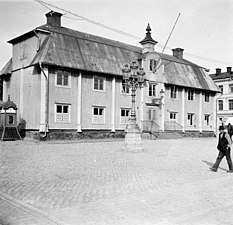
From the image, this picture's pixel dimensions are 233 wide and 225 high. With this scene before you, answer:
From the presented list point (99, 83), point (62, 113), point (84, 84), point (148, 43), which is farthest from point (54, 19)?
point (148, 43)

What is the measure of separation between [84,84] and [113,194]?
64.6 ft

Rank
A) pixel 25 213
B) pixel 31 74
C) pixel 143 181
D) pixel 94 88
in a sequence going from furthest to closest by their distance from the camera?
pixel 94 88 < pixel 31 74 < pixel 143 181 < pixel 25 213

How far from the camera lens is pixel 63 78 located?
24844 millimetres

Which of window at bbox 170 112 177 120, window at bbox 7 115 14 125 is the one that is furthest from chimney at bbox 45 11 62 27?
window at bbox 170 112 177 120

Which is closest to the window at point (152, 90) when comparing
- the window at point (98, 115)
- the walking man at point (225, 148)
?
the window at point (98, 115)

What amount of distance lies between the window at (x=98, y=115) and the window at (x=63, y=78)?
344 cm

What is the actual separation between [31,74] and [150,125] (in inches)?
498

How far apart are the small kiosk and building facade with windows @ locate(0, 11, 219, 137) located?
1.38 meters

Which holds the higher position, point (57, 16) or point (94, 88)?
point (57, 16)

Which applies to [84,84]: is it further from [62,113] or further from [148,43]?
[148,43]

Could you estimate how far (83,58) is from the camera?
86.0 feet

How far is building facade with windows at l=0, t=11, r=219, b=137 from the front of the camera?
79.5ft

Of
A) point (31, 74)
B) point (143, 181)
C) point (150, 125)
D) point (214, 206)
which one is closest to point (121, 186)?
point (143, 181)

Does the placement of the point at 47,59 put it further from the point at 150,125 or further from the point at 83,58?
the point at 150,125
